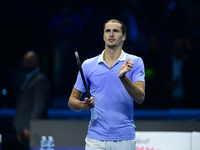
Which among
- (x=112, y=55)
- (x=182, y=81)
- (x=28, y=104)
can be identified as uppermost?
(x=112, y=55)

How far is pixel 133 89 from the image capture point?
2.62 metres

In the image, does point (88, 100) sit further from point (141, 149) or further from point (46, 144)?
point (46, 144)

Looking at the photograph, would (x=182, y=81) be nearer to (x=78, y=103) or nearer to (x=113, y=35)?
(x=113, y=35)

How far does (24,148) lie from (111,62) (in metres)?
2.70

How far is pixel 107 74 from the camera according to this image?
2.88 meters

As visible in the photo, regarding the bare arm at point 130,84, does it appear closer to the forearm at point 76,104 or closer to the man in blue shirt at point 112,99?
the man in blue shirt at point 112,99

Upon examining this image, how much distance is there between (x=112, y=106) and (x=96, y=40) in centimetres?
269

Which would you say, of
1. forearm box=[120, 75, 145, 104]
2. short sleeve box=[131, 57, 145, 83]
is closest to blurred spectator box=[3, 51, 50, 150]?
short sleeve box=[131, 57, 145, 83]

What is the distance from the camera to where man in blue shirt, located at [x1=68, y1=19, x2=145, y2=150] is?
275 centimetres

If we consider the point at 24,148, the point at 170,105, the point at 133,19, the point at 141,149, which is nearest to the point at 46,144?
the point at 24,148

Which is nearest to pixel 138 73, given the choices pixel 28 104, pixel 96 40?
pixel 28 104

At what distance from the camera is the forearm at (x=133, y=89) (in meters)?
2.56

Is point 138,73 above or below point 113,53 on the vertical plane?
below

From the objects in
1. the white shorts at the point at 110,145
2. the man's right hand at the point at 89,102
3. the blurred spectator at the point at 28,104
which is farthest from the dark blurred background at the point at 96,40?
the man's right hand at the point at 89,102
